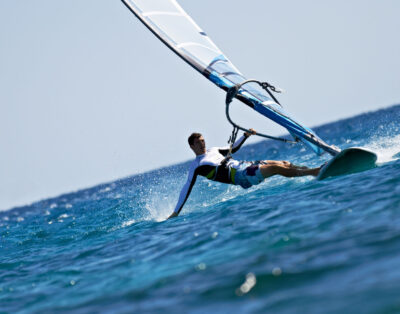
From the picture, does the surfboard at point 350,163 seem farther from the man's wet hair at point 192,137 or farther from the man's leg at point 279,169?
the man's wet hair at point 192,137

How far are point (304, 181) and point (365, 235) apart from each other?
4.73 meters

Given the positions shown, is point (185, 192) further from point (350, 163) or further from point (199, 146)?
point (350, 163)

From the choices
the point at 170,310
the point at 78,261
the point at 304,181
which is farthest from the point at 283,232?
the point at 304,181

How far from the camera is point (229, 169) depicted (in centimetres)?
877

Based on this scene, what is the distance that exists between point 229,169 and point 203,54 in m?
2.42

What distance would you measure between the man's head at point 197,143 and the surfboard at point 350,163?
1991 millimetres

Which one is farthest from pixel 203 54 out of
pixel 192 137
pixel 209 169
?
pixel 209 169

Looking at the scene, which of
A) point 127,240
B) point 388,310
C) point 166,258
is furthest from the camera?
point 127,240

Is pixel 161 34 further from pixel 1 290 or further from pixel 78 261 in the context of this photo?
pixel 1 290

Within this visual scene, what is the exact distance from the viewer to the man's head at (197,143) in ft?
29.3

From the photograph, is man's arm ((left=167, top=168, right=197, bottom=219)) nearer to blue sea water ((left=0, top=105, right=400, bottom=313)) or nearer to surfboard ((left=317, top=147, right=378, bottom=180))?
blue sea water ((left=0, top=105, right=400, bottom=313))

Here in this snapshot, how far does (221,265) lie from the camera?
4766 mm

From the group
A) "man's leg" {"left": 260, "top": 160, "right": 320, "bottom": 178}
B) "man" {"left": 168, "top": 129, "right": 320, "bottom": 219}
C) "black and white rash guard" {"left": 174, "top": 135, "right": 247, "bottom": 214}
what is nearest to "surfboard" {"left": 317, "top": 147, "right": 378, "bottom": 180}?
"man" {"left": 168, "top": 129, "right": 320, "bottom": 219}

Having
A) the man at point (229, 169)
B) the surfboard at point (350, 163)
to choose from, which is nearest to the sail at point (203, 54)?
the surfboard at point (350, 163)
